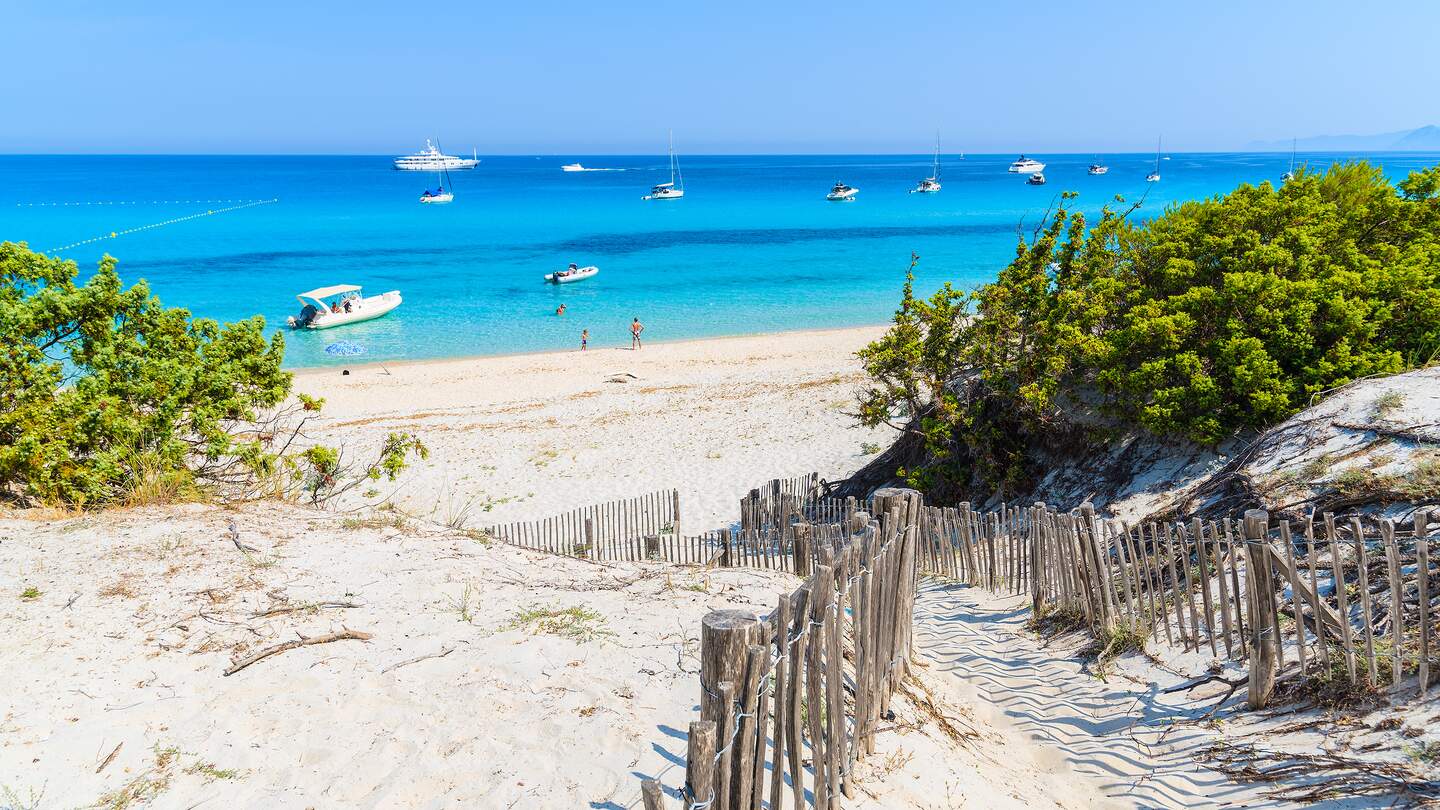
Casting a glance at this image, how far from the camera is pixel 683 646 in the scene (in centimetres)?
525

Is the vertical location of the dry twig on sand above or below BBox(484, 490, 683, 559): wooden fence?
above

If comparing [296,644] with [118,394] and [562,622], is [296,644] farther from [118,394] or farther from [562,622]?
[118,394]

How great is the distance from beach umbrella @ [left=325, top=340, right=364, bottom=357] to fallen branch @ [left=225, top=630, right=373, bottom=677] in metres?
27.6

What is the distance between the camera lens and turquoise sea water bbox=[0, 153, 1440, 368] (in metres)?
36.4

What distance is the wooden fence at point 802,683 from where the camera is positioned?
10.0 ft

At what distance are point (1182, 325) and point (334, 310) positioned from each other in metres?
33.7

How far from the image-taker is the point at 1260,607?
14.9ft

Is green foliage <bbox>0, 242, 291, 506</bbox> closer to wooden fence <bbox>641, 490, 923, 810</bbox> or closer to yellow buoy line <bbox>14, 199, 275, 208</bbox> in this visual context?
wooden fence <bbox>641, 490, 923, 810</bbox>

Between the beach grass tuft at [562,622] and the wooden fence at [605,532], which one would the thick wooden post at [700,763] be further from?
the wooden fence at [605,532]

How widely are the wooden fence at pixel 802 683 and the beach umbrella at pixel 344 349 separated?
29457 mm

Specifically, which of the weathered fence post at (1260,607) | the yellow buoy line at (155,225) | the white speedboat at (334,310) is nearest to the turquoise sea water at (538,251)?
the white speedboat at (334,310)

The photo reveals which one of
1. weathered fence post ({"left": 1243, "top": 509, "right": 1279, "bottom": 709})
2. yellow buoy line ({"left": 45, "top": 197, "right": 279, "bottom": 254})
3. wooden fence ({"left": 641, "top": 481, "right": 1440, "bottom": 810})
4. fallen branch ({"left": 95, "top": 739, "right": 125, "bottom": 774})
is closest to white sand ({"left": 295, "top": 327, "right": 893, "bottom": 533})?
wooden fence ({"left": 641, "top": 481, "right": 1440, "bottom": 810})

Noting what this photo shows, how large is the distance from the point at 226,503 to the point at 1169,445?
32.7 ft

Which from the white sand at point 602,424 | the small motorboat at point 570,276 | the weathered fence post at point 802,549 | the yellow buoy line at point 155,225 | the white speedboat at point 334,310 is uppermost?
the yellow buoy line at point 155,225
